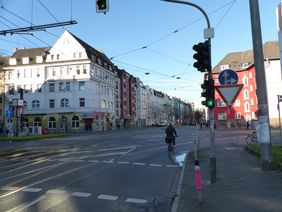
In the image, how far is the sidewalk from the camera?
26.0 ft

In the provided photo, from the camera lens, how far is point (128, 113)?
115 m

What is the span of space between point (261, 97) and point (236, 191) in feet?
15.1

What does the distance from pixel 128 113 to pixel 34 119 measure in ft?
129

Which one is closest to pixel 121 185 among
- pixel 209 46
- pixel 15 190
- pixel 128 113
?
pixel 15 190

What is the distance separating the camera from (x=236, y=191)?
9.55 metres

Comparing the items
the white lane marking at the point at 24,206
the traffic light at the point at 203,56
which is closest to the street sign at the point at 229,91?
the traffic light at the point at 203,56

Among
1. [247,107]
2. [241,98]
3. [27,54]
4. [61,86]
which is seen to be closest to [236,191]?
[61,86]

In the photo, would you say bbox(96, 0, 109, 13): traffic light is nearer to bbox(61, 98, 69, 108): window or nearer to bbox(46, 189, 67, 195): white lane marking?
bbox(46, 189, 67, 195): white lane marking

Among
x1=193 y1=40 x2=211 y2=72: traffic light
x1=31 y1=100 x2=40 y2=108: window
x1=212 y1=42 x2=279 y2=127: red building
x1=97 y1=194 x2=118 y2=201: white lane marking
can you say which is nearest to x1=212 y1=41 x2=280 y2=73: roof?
x1=212 y1=42 x2=279 y2=127: red building

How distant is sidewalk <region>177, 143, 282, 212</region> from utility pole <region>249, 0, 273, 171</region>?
0.62 m

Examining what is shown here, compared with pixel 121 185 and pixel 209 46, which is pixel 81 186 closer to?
pixel 121 185

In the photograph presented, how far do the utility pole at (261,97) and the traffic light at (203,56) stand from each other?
2530mm

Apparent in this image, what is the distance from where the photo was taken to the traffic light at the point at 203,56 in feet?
37.8

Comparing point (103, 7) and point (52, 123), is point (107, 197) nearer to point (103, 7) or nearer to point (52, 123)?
point (103, 7)
